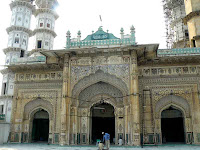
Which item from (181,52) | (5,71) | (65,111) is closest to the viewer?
(65,111)

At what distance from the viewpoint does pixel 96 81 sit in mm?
13961

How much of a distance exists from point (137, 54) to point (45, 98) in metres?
7.61

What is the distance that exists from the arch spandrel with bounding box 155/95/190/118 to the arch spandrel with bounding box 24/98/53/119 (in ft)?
25.7

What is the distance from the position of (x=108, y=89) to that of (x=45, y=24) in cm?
1313

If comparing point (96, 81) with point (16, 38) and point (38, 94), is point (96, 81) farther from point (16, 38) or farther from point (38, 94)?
point (16, 38)

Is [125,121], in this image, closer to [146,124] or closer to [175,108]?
[146,124]

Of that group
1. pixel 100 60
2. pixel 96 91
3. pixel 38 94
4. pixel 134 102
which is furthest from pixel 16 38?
pixel 134 102

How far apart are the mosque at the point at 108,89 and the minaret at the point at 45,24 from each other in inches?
276

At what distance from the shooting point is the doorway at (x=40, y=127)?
16.0m

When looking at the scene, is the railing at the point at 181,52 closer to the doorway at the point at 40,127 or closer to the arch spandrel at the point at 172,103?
the arch spandrel at the point at 172,103

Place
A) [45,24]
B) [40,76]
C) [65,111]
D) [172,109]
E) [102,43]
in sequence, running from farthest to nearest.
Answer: [45,24] → [40,76] → [172,109] → [102,43] → [65,111]

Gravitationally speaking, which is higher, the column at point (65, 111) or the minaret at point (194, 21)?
the minaret at point (194, 21)

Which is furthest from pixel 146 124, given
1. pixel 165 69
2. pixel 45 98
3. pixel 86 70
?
pixel 45 98

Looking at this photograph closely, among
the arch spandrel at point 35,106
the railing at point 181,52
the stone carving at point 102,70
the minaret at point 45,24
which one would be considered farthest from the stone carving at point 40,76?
the railing at point 181,52
